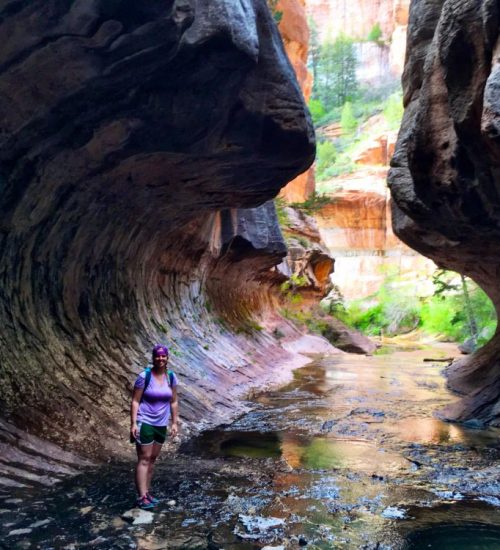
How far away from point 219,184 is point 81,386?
4.04 metres

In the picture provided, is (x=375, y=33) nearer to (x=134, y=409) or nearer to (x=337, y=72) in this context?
(x=337, y=72)

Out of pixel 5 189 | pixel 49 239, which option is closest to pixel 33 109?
pixel 5 189

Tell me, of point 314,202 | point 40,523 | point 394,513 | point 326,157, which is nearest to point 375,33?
point 326,157

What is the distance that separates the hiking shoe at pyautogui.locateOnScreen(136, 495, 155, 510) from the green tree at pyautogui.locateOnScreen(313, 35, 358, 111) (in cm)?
8310

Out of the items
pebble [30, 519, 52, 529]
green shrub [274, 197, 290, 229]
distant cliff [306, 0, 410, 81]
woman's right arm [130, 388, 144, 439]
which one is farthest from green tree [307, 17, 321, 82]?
pebble [30, 519, 52, 529]

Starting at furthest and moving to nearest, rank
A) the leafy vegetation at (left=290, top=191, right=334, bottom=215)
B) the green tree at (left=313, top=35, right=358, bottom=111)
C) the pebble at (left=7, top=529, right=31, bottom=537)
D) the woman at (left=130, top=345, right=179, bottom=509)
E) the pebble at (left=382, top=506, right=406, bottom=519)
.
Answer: the green tree at (left=313, top=35, right=358, bottom=111), the leafy vegetation at (left=290, top=191, right=334, bottom=215), the woman at (left=130, top=345, right=179, bottom=509), the pebble at (left=382, top=506, right=406, bottom=519), the pebble at (left=7, top=529, right=31, bottom=537)

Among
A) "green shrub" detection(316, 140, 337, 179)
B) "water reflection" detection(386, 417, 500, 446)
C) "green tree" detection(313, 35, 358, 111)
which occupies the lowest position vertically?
"water reflection" detection(386, 417, 500, 446)

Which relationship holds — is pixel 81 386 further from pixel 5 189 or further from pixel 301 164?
pixel 301 164

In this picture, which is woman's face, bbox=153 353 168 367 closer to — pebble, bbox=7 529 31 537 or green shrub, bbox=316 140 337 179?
pebble, bbox=7 529 31 537

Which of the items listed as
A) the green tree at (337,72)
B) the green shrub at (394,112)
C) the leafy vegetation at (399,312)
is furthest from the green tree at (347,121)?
the leafy vegetation at (399,312)

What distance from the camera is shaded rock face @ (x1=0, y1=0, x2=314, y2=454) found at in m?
5.39

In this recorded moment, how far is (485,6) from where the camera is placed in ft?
19.1

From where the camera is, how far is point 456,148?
778cm

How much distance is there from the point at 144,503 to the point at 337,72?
8572 centimetres
